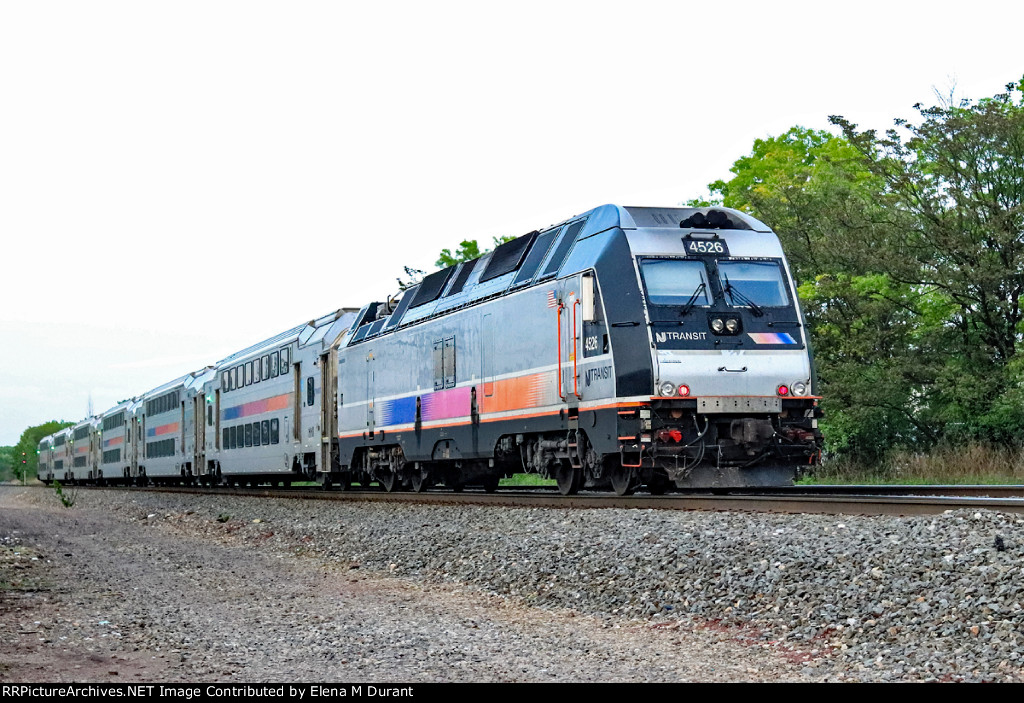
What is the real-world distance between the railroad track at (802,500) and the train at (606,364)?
48 centimetres

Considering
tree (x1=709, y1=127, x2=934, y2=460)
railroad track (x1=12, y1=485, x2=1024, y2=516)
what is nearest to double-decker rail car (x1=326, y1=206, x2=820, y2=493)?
railroad track (x1=12, y1=485, x2=1024, y2=516)

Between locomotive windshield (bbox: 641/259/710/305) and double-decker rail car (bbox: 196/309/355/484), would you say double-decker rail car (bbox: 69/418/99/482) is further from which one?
locomotive windshield (bbox: 641/259/710/305)

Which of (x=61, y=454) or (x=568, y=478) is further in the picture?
(x=61, y=454)

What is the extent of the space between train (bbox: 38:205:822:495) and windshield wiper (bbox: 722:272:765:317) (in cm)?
2

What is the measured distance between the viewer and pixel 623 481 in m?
15.2

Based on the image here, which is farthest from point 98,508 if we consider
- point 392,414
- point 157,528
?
point 392,414

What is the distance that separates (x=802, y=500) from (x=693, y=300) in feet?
10.6

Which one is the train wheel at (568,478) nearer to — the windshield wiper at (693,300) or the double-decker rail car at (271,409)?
the windshield wiper at (693,300)

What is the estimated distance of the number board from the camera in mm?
15070

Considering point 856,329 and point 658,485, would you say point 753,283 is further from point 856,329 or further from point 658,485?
point 856,329

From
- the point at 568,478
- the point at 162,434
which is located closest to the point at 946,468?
the point at 568,478

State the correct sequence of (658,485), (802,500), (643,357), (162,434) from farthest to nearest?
(162,434) → (658,485) → (643,357) → (802,500)

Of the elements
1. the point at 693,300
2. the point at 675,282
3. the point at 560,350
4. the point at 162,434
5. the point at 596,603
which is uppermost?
the point at 675,282

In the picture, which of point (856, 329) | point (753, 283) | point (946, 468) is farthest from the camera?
point (856, 329)
